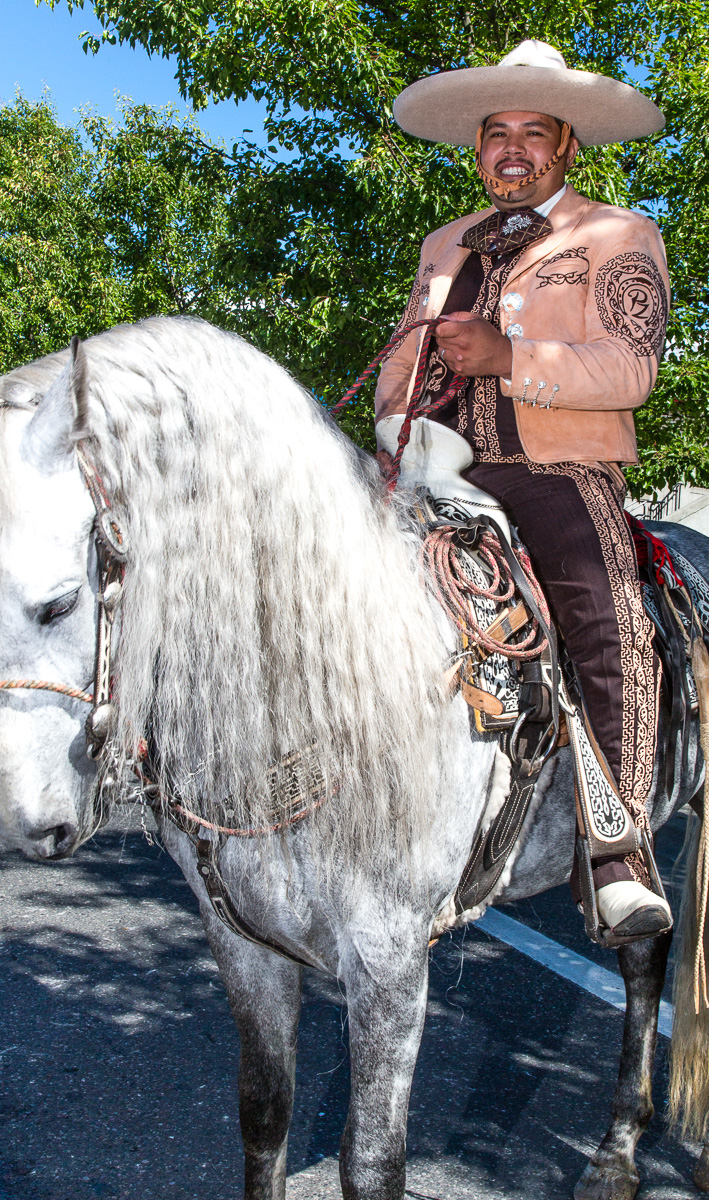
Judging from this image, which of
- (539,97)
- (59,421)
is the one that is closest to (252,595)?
(59,421)

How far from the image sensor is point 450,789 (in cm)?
183

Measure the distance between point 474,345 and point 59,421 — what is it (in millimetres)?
935

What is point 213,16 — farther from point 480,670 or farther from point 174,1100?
point 174,1100

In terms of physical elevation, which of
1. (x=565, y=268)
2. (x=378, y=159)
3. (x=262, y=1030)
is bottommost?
(x=262, y=1030)

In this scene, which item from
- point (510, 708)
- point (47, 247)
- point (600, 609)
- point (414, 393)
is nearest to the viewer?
point (510, 708)

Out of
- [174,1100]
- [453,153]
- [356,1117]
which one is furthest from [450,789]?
[453,153]

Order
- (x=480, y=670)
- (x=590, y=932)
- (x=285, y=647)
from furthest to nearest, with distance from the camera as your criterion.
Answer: (x=590, y=932) → (x=480, y=670) → (x=285, y=647)

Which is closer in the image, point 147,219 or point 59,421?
point 59,421

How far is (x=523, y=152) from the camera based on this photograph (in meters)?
2.27

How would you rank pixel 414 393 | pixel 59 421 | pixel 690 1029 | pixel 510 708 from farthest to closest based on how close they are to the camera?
pixel 690 1029 → pixel 414 393 → pixel 510 708 → pixel 59 421

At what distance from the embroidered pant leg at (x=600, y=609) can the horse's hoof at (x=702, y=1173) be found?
126 centimetres

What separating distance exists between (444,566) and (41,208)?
54.7 ft

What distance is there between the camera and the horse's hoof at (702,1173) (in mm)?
2615

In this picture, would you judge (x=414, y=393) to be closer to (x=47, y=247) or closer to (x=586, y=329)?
(x=586, y=329)
